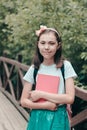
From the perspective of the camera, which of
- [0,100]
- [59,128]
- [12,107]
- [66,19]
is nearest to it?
[59,128]

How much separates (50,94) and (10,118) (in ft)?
13.0

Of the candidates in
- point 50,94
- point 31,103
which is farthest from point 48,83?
point 31,103

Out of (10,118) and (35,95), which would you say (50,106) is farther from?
(10,118)

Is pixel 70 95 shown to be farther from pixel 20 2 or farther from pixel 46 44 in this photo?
pixel 20 2

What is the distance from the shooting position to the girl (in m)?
2.90

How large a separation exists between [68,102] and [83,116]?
2.98 ft

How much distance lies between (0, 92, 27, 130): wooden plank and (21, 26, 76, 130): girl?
293cm

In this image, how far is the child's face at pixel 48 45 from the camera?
2924 millimetres

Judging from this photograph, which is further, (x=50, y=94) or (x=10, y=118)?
(x=10, y=118)

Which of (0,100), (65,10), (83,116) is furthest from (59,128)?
(0,100)

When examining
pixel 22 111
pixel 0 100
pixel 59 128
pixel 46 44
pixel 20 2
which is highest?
pixel 46 44

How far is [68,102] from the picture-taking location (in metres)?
2.90

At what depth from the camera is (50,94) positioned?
2.90m

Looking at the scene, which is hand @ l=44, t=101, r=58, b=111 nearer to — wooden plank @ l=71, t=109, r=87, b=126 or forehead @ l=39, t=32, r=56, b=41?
forehead @ l=39, t=32, r=56, b=41
